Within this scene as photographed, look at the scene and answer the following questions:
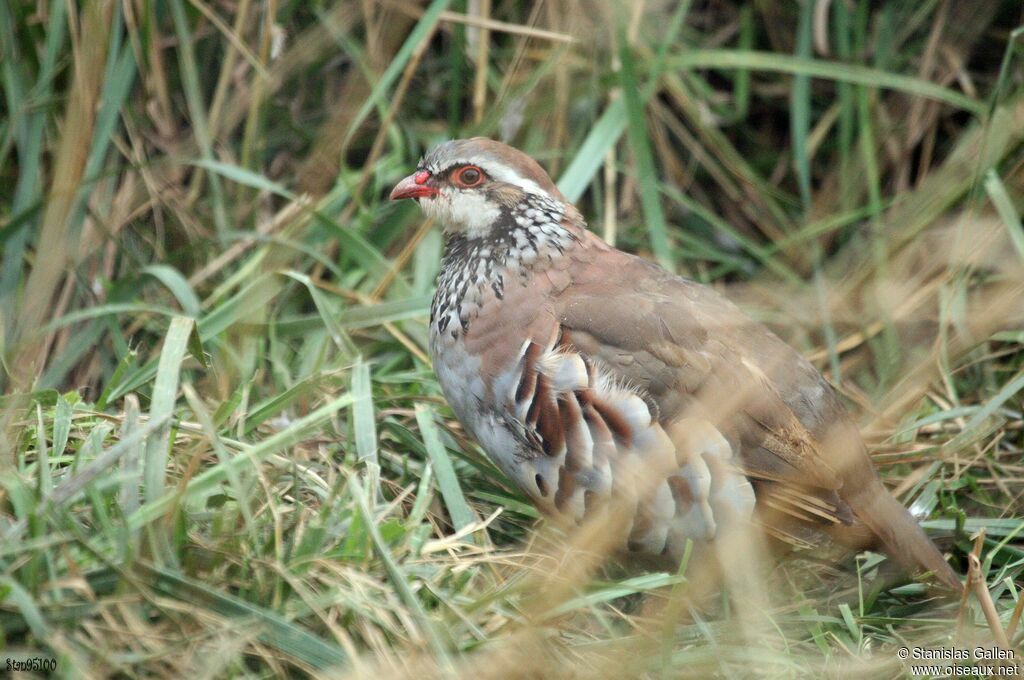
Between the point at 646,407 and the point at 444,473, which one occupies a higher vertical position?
the point at 646,407

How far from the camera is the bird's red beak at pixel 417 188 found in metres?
3.53

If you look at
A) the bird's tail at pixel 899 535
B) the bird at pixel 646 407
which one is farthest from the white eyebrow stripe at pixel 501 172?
the bird's tail at pixel 899 535

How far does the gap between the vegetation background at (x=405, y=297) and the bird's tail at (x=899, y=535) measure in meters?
0.12

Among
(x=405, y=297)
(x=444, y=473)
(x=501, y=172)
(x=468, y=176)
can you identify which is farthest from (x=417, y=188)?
(x=444, y=473)

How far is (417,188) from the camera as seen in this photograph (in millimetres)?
3531

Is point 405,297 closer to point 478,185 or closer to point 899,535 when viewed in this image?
point 478,185

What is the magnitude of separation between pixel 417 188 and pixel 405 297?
746mm

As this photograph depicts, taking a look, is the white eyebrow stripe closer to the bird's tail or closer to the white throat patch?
the white throat patch

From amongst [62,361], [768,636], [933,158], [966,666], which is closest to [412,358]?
[62,361]

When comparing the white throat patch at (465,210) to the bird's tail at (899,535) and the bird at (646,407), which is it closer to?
the bird at (646,407)

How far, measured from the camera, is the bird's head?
3.44m

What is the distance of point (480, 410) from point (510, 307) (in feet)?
0.99

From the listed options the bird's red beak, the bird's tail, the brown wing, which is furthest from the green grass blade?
the bird's tail

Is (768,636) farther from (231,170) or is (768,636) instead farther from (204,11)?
(204,11)
